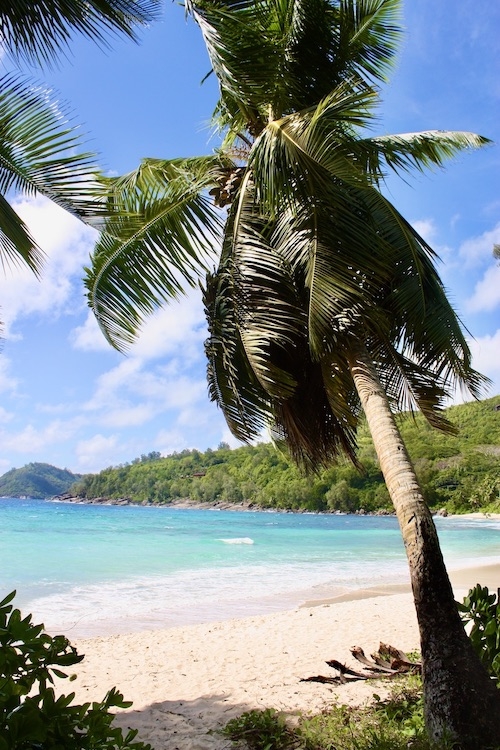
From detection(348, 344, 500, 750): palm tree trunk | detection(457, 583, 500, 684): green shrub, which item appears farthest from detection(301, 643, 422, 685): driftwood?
detection(348, 344, 500, 750): palm tree trunk

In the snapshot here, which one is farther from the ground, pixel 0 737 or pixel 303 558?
pixel 0 737

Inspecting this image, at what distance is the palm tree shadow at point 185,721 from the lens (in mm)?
4219

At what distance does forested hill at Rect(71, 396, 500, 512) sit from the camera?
65.2m

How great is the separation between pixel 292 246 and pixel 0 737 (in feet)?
13.8

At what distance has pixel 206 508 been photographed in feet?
321

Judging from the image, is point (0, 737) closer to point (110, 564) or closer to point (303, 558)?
point (110, 564)

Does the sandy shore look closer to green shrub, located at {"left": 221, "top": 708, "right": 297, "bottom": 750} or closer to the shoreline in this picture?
green shrub, located at {"left": 221, "top": 708, "right": 297, "bottom": 750}

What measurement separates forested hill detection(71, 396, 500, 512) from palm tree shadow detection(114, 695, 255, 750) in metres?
29.7

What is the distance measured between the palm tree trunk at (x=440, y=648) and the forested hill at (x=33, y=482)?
170 m

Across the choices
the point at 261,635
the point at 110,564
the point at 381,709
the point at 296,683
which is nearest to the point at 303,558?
the point at 110,564

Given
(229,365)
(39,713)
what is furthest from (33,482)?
(39,713)

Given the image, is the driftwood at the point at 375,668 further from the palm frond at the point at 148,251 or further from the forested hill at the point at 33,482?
the forested hill at the point at 33,482

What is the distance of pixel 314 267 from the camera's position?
4.46 meters

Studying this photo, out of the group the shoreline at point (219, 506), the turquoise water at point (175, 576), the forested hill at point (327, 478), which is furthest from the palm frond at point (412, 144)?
the shoreline at point (219, 506)
